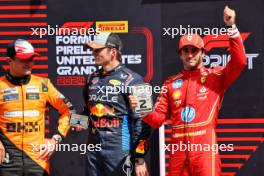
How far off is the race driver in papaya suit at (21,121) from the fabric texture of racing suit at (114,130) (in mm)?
308

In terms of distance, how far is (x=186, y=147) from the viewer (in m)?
3.46

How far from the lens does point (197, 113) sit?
351cm

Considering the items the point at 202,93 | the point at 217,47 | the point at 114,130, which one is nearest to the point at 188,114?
the point at 202,93

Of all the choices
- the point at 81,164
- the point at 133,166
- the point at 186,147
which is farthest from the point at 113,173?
the point at 81,164

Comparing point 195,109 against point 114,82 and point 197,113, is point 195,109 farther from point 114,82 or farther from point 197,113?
point 114,82

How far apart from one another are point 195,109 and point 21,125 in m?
1.23

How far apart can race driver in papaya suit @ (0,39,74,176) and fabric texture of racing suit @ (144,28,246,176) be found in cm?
79

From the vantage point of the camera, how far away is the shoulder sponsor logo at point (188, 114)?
11.6ft

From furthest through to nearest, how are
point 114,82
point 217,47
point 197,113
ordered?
point 217,47, point 114,82, point 197,113

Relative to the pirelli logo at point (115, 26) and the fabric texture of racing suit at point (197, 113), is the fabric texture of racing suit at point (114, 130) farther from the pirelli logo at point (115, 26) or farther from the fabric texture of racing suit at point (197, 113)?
the pirelli logo at point (115, 26)

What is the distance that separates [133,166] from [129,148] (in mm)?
137

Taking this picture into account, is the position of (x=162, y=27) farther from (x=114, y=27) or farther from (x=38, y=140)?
Answer: (x=38, y=140)

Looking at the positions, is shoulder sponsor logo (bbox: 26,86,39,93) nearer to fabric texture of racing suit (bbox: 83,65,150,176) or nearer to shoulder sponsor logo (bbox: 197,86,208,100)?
fabric texture of racing suit (bbox: 83,65,150,176)

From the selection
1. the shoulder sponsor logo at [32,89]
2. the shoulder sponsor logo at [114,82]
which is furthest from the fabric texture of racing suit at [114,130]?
the shoulder sponsor logo at [32,89]
